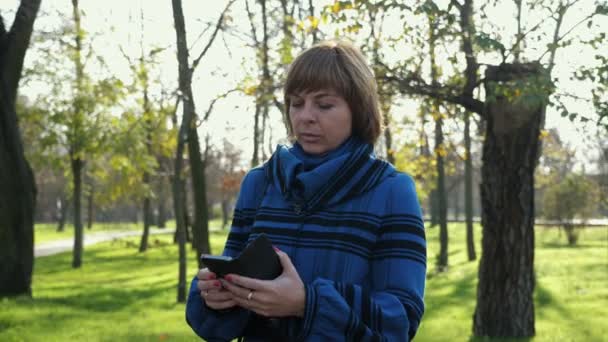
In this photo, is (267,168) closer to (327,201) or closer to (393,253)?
(327,201)

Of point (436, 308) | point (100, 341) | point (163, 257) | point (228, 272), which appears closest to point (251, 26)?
point (436, 308)

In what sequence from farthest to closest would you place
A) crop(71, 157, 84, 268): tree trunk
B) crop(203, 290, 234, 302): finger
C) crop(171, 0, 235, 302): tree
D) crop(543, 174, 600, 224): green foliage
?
crop(543, 174, 600, 224): green foliage
crop(71, 157, 84, 268): tree trunk
crop(171, 0, 235, 302): tree
crop(203, 290, 234, 302): finger

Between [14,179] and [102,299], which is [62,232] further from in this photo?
[14,179]

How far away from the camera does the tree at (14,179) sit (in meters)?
11.6

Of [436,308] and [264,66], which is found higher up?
[264,66]

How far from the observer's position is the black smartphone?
1725 mm

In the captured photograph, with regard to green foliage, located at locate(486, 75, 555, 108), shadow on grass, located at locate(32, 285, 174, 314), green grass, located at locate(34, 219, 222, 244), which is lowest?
green grass, located at locate(34, 219, 222, 244)

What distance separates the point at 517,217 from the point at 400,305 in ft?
23.8

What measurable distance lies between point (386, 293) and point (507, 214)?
7.20 metres

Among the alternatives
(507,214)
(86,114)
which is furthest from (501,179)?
(86,114)

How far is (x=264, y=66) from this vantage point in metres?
Result: 11.7

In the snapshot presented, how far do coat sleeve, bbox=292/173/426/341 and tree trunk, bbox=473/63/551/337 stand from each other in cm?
650

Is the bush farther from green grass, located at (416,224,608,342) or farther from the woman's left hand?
the woman's left hand

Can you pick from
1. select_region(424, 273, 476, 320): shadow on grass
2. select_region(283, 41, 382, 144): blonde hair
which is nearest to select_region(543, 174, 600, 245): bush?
select_region(424, 273, 476, 320): shadow on grass
